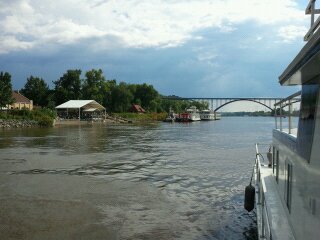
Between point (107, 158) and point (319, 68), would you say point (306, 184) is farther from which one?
point (107, 158)

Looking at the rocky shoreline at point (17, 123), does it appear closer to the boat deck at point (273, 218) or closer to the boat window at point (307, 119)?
the boat deck at point (273, 218)

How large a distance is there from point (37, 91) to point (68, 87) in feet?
29.7

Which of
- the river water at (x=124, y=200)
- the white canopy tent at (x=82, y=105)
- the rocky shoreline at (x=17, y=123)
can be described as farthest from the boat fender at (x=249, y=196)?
the white canopy tent at (x=82, y=105)

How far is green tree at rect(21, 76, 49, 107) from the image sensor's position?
114875 millimetres

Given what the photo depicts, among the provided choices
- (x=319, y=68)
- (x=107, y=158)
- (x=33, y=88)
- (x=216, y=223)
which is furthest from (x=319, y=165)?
(x=33, y=88)

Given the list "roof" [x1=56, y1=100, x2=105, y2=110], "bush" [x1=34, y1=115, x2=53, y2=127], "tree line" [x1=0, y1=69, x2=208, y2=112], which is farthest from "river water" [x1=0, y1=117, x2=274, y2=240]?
"tree line" [x1=0, y1=69, x2=208, y2=112]

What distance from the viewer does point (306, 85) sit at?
507 cm

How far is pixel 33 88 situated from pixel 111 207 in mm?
111690

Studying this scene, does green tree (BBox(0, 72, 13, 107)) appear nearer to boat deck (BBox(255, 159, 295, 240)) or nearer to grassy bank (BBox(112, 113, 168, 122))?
grassy bank (BBox(112, 113, 168, 122))

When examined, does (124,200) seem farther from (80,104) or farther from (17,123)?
(80,104)

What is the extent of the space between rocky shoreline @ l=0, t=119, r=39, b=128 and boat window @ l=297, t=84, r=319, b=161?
66.1 metres

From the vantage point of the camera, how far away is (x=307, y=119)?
15.8ft

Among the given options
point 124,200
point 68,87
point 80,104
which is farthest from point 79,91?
point 124,200

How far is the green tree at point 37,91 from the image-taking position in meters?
115
